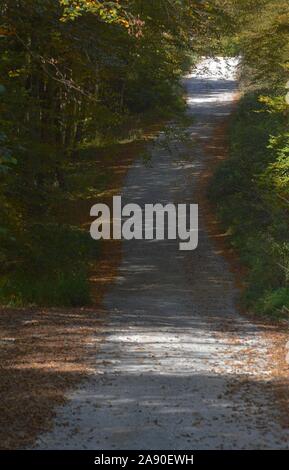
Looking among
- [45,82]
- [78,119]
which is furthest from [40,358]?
[78,119]

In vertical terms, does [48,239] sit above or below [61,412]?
below

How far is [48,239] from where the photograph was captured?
18469 mm

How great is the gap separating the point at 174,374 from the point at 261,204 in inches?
520

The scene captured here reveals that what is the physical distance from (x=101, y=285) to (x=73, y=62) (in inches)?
199

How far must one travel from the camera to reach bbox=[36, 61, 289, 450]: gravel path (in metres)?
7.31

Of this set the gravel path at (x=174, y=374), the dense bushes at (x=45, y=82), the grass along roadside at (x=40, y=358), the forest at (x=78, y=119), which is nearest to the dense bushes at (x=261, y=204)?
the forest at (x=78, y=119)

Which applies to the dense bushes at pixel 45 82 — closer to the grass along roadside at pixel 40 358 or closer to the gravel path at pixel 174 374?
the grass along roadside at pixel 40 358

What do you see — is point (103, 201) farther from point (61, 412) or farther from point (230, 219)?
point (61, 412)

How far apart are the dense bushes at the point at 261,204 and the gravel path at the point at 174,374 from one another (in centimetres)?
80

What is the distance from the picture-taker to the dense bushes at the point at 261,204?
16359mm

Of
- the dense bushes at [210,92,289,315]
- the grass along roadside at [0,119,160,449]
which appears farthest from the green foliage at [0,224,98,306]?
the dense bushes at [210,92,289,315]

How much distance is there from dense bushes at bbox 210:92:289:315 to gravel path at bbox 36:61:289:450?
802 millimetres

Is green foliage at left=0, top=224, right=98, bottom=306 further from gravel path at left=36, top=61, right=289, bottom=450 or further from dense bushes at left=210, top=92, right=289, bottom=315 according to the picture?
dense bushes at left=210, top=92, right=289, bottom=315
